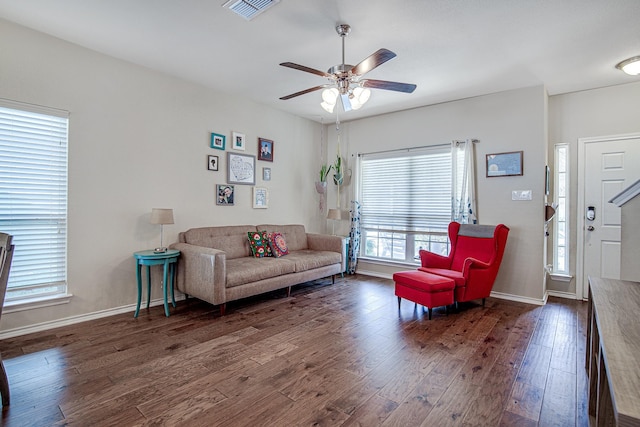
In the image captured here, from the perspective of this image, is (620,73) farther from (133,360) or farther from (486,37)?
(133,360)

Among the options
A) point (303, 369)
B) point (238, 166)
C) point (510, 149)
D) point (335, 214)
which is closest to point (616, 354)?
point (303, 369)

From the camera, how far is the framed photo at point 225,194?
4.25m

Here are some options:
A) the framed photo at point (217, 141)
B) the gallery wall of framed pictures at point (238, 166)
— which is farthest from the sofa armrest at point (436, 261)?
the framed photo at point (217, 141)

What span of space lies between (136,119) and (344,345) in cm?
320

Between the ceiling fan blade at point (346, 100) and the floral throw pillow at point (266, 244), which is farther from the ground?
the ceiling fan blade at point (346, 100)

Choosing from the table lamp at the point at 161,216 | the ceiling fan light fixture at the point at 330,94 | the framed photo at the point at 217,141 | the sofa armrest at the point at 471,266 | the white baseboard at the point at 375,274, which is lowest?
the white baseboard at the point at 375,274

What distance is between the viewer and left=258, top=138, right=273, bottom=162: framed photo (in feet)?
15.7

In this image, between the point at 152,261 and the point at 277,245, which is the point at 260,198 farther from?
the point at 152,261

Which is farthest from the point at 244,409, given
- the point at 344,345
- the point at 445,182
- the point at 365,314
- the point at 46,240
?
the point at 445,182

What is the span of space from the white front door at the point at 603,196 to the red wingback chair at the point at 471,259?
3.78ft

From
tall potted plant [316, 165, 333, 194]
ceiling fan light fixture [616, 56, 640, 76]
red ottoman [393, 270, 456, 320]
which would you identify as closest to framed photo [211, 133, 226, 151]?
tall potted plant [316, 165, 333, 194]

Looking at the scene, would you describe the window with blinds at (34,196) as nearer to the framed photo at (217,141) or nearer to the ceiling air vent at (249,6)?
the framed photo at (217,141)

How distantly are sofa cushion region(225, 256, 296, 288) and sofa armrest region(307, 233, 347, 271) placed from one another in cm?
104

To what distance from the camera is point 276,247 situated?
4.36 m
